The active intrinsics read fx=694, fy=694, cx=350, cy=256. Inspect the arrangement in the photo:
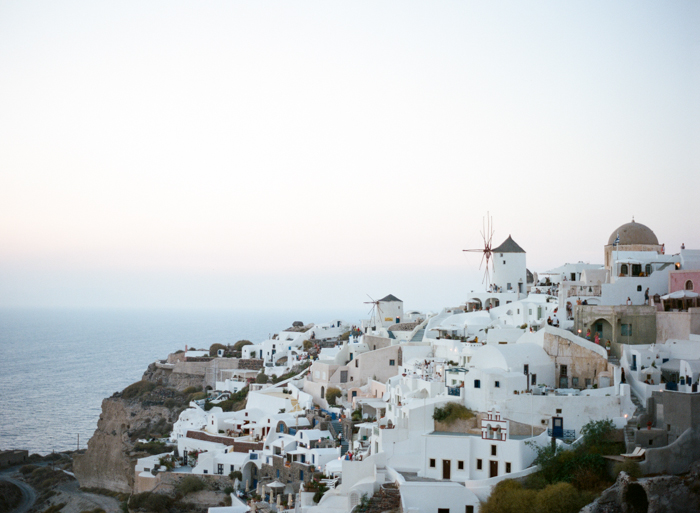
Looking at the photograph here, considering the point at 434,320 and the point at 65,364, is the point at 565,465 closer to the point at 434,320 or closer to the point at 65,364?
the point at 434,320

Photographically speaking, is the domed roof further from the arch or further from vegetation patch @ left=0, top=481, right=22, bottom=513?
vegetation patch @ left=0, top=481, right=22, bottom=513

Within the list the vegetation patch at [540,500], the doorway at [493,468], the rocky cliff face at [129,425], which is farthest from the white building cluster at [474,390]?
the rocky cliff face at [129,425]

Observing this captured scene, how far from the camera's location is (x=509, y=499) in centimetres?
1980

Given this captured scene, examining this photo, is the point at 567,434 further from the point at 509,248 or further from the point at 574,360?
the point at 509,248

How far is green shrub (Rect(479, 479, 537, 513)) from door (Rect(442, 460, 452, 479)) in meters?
1.85

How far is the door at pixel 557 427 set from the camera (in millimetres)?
22359

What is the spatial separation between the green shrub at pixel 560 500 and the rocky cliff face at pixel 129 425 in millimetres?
24301

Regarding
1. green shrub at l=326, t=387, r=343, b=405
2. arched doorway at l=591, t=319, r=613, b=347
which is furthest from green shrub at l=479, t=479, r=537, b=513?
green shrub at l=326, t=387, r=343, b=405

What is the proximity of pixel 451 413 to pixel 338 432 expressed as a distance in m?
8.05

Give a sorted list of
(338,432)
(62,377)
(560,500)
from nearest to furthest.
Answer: (560,500) → (338,432) → (62,377)

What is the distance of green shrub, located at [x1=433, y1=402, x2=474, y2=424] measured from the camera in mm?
23656

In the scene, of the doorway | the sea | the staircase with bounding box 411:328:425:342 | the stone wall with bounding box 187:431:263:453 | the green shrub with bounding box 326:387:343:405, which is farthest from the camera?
the sea

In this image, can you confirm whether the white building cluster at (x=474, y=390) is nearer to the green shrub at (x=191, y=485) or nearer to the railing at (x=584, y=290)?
the railing at (x=584, y=290)

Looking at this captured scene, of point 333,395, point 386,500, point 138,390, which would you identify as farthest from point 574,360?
point 138,390
